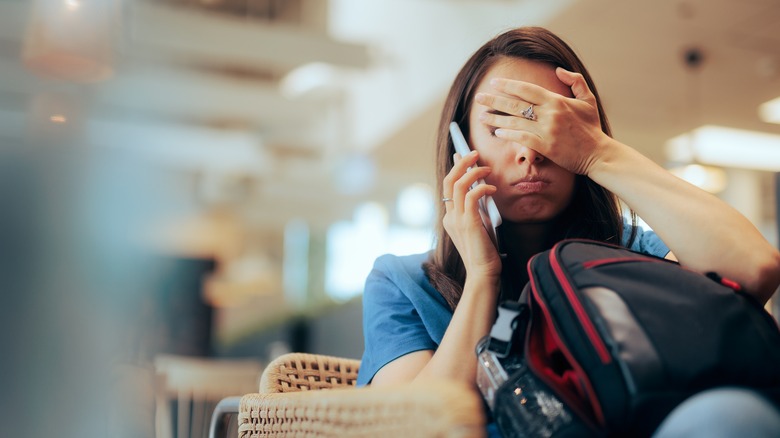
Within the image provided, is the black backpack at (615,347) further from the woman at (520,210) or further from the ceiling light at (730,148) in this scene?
the ceiling light at (730,148)

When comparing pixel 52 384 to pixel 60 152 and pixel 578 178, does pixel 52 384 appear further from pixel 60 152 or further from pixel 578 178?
pixel 578 178

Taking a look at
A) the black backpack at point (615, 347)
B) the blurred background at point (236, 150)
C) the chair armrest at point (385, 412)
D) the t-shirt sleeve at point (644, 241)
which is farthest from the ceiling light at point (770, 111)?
the chair armrest at point (385, 412)

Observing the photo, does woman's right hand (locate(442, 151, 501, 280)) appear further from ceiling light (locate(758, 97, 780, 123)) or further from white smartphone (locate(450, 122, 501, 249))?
ceiling light (locate(758, 97, 780, 123))

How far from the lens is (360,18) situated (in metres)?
8.86

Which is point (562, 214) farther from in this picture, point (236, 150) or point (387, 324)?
point (236, 150)

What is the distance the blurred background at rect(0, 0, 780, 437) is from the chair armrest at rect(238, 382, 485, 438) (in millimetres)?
443

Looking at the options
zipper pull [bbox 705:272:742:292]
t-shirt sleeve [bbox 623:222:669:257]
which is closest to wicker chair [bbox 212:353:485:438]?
zipper pull [bbox 705:272:742:292]

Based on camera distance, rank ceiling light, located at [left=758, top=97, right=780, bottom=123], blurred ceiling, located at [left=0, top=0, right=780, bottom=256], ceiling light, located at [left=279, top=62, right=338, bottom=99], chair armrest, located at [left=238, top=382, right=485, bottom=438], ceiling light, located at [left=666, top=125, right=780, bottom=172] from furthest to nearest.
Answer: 1. ceiling light, located at [left=279, top=62, right=338, bottom=99]
2. ceiling light, located at [left=666, top=125, right=780, bottom=172]
3. ceiling light, located at [left=758, top=97, right=780, bottom=123]
4. blurred ceiling, located at [left=0, top=0, right=780, bottom=256]
5. chair armrest, located at [left=238, top=382, right=485, bottom=438]

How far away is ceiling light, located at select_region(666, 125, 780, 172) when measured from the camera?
7.80 meters

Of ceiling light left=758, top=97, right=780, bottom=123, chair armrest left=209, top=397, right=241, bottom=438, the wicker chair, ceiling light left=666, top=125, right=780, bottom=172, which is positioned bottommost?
chair armrest left=209, top=397, right=241, bottom=438

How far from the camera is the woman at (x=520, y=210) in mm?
948

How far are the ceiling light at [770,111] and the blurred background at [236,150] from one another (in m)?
0.03

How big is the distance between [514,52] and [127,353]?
0.78m

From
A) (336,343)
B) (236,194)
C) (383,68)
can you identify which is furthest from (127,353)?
(236,194)
